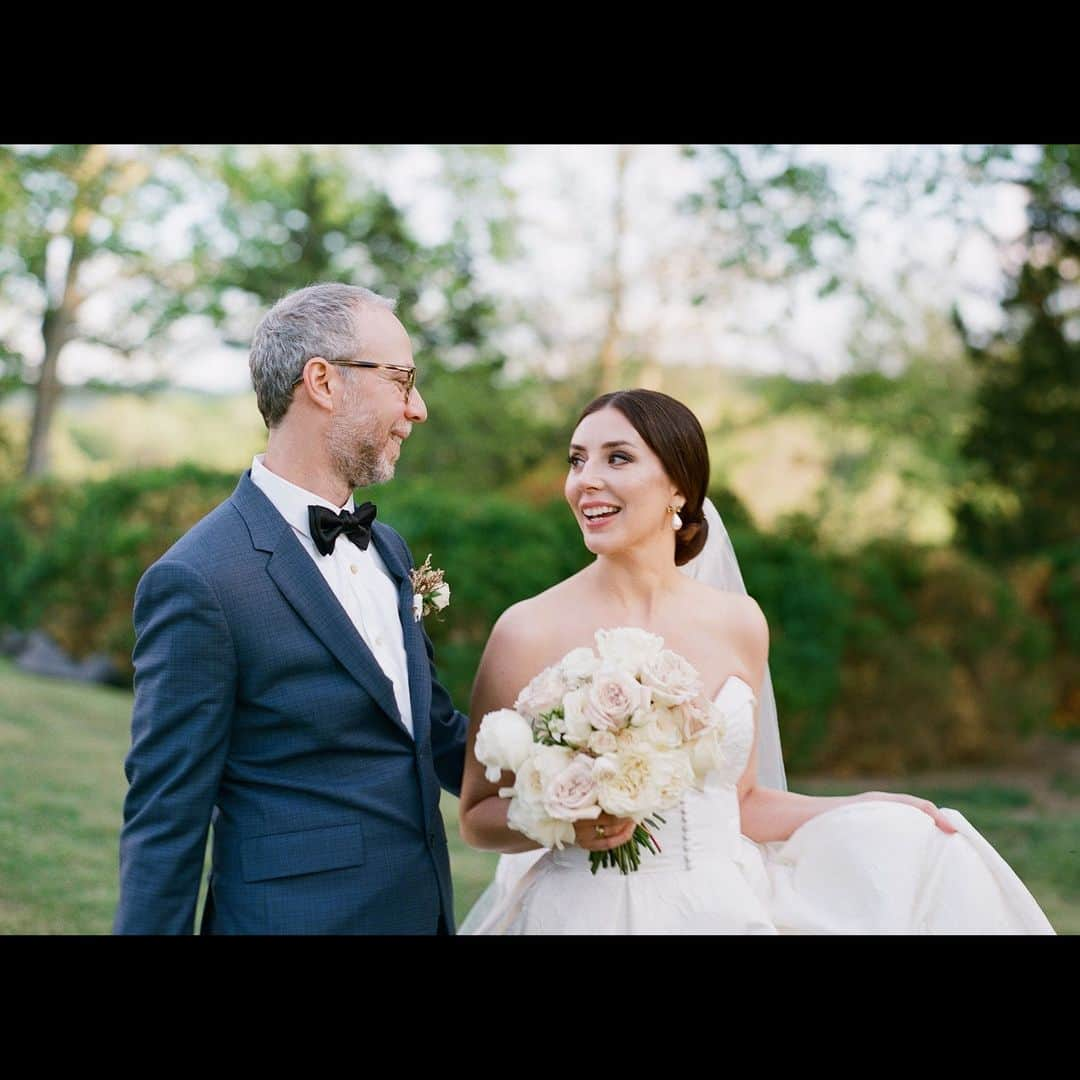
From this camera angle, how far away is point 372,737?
10.1 ft

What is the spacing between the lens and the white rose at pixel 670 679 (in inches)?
115

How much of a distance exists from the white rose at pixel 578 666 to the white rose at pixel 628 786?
21 cm

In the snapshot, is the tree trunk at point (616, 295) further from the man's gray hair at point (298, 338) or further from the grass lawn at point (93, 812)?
the man's gray hair at point (298, 338)

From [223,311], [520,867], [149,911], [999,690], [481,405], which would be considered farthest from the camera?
[223,311]

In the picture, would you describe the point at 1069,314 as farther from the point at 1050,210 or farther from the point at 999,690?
the point at 999,690

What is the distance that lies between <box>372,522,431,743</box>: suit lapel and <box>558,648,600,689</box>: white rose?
1.28 feet

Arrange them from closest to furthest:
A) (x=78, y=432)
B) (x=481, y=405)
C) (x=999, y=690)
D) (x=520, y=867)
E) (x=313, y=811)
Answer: (x=313, y=811) < (x=520, y=867) < (x=999, y=690) < (x=481, y=405) < (x=78, y=432)

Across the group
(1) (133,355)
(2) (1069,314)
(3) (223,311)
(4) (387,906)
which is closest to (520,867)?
(4) (387,906)

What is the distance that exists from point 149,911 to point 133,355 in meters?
14.8

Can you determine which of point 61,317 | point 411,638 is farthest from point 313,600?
point 61,317

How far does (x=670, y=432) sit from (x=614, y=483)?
208 mm

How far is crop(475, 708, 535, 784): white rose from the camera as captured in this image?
2912 millimetres

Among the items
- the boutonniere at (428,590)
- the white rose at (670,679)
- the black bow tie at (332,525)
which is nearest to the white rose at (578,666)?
the white rose at (670,679)

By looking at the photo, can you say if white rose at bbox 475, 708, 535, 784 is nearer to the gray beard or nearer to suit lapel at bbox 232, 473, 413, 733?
suit lapel at bbox 232, 473, 413, 733
